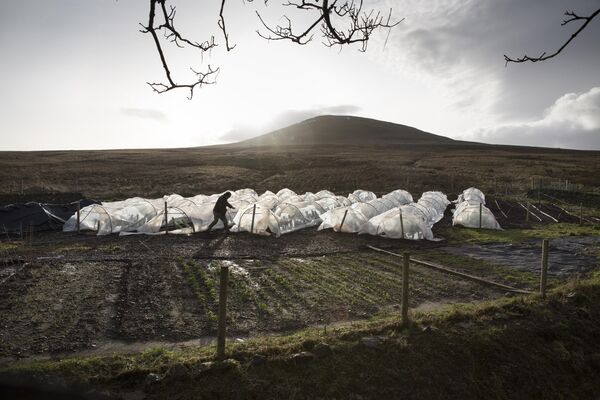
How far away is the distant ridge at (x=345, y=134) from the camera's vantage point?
139625 mm

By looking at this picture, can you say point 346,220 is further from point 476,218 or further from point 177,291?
point 177,291

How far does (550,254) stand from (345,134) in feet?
455

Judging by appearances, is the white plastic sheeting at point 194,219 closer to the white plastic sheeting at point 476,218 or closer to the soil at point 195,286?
the soil at point 195,286

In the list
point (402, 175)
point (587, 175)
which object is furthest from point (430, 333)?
point (587, 175)

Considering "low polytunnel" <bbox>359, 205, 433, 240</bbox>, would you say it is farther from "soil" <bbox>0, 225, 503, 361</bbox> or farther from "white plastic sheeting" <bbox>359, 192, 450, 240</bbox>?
"soil" <bbox>0, 225, 503, 361</bbox>

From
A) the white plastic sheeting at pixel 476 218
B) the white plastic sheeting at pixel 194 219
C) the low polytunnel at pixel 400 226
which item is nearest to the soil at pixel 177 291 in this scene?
the low polytunnel at pixel 400 226

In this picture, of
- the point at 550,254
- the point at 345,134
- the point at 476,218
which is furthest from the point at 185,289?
the point at 345,134

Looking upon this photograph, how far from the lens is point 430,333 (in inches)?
293

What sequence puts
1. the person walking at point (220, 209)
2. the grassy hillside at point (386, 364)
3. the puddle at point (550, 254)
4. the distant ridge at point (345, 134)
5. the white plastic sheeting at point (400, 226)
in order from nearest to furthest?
the grassy hillside at point (386, 364)
the puddle at point (550, 254)
the white plastic sheeting at point (400, 226)
the person walking at point (220, 209)
the distant ridge at point (345, 134)

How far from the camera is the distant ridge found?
13962 centimetres

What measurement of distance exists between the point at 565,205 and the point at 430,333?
103ft

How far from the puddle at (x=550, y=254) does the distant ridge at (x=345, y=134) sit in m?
116

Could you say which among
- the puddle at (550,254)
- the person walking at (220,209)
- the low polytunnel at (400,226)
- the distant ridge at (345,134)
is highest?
the distant ridge at (345,134)

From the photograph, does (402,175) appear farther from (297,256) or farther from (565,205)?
(297,256)
